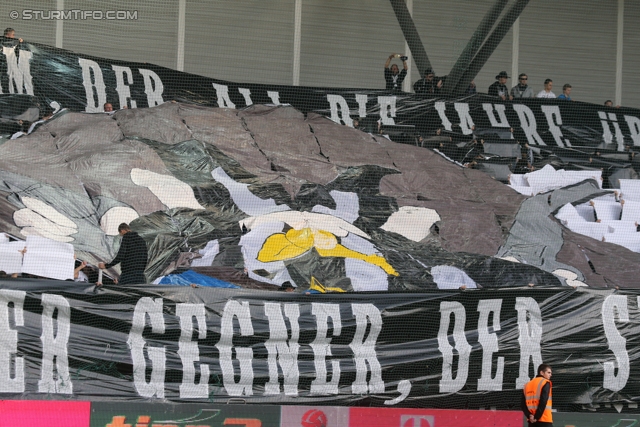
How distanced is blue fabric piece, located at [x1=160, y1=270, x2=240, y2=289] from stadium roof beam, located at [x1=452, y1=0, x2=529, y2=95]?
279 inches

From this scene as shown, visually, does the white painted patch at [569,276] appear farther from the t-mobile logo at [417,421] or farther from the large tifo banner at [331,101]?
the large tifo banner at [331,101]

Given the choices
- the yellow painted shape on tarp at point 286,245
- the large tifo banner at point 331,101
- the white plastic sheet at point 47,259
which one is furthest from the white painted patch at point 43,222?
the large tifo banner at point 331,101

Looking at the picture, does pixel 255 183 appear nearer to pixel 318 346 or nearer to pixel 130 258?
pixel 130 258

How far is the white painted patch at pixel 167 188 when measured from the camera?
497 inches

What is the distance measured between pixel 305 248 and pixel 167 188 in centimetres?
231

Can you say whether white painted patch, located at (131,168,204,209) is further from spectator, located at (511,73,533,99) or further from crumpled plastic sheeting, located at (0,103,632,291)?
spectator, located at (511,73,533,99)

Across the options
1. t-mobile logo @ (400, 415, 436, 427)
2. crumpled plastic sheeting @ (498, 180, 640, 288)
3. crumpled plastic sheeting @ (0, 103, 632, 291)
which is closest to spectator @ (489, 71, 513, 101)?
crumpled plastic sheeting @ (0, 103, 632, 291)

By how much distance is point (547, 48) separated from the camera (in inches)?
738

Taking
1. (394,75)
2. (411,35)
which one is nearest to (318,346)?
(394,75)

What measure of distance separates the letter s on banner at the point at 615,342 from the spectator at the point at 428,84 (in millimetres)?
6517

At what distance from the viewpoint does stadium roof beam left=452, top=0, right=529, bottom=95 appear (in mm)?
16266

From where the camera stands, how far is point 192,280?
36.6 feet

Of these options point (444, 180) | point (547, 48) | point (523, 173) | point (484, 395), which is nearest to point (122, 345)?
point (484, 395)

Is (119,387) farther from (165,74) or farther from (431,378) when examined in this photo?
(165,74)
